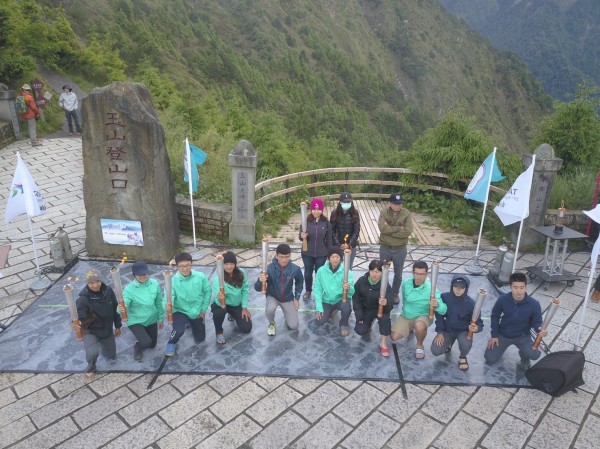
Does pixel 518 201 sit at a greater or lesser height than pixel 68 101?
lesser

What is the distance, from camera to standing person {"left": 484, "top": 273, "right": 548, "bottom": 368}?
524cm

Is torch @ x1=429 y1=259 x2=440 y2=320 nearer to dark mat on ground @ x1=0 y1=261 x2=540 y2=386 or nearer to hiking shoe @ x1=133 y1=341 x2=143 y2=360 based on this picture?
dark mat on ground @ x1=0 y1=261 x2=540 y2=386

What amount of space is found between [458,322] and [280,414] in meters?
2.25

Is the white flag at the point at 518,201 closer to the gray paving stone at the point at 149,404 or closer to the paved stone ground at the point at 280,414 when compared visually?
the paved stone ground at the point at 280,414

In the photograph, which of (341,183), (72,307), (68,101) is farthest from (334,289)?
(68,101)

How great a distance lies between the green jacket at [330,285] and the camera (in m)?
5.96

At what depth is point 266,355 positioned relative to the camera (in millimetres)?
5758

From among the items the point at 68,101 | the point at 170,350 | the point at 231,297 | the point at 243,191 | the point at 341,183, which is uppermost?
the point at 68,101

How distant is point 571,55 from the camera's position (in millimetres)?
136625

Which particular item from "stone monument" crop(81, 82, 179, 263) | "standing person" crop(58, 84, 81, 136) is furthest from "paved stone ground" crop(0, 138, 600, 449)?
"standing person" crop(58, 84, 81, 136)

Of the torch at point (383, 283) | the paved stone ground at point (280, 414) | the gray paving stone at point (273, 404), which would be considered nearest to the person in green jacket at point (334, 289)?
the torch at point (383, 283)

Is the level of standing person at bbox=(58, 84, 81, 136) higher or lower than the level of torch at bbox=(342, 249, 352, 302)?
higher

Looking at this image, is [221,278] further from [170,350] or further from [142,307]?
[170,350]

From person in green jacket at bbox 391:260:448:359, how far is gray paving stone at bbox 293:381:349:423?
1.16 meters
